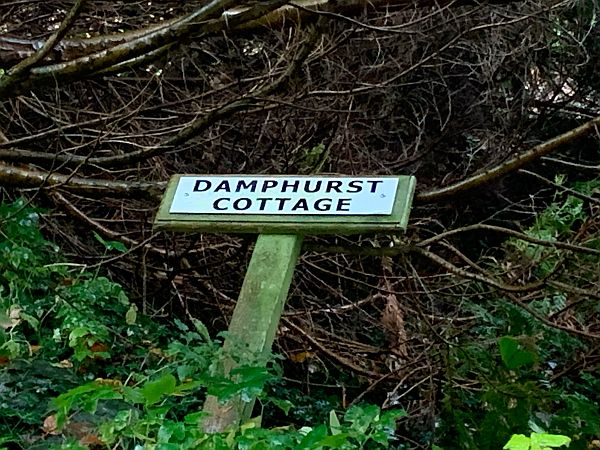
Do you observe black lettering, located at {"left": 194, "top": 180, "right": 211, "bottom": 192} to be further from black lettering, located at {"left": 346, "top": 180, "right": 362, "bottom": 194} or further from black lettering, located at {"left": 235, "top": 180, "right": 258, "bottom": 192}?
black lettering, located at {"left": 346, "top": 180, "right": 362, "bottom": 194}

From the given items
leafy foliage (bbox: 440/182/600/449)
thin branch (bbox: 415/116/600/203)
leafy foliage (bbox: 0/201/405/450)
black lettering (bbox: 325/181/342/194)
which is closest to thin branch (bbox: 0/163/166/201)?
leafy foliage (bbox: 0/201/405/450)

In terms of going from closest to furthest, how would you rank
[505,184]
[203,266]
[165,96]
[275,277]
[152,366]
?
[275,277] → [152,366] → [203,266] → [165,96] → [505,184]

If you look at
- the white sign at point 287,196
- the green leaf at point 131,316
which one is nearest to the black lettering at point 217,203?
the white sign at point 287,196

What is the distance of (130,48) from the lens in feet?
A: 8.91

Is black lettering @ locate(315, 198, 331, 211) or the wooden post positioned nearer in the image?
the wooden post

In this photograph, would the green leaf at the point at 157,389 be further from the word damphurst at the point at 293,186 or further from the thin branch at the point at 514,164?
the thin branch at the point at 514,164

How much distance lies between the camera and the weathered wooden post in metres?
2.15

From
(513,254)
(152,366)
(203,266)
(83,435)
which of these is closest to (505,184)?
(513,254)

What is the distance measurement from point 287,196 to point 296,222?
0.10 m

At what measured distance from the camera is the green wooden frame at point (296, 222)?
2213 mm

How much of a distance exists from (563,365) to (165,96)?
8.38 feet

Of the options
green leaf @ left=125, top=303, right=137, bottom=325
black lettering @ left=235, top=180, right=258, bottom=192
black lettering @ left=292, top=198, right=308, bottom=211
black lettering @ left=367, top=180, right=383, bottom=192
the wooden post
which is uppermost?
black lettering @ left=367, top=180, right=383, bottom=192

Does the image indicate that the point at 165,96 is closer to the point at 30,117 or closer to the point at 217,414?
the point at 30,117

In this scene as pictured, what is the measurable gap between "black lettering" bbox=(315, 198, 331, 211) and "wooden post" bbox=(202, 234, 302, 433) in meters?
0.10
